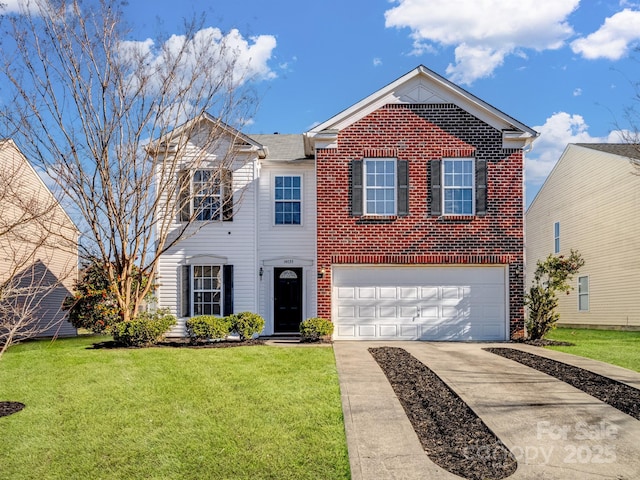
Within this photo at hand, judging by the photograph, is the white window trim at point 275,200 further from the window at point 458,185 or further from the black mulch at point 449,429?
the black mulch at point 449,429

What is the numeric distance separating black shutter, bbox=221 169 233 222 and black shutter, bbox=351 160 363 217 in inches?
150

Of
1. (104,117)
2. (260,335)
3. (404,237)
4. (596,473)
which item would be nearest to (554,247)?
(404,237)

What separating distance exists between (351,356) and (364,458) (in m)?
6.37

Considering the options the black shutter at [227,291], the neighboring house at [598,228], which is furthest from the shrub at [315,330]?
the neighboring house at [598,228]

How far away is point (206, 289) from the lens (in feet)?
61.0

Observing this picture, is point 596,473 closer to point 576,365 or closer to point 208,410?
point 208,410

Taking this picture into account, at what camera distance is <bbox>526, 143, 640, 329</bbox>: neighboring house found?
23172mm

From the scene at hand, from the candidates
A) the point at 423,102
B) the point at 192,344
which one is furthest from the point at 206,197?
the point at 423,102

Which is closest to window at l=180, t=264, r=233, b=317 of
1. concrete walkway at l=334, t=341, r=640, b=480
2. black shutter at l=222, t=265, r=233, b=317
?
black shutter at l=222, t=265, r=233, b=317

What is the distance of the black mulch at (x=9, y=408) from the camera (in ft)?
30.1

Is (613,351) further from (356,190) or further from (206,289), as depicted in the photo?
(206,289)

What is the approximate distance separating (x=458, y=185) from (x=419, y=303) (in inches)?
140

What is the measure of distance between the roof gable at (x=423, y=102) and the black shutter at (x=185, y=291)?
5.47 meters

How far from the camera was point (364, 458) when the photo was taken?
23.4ft
